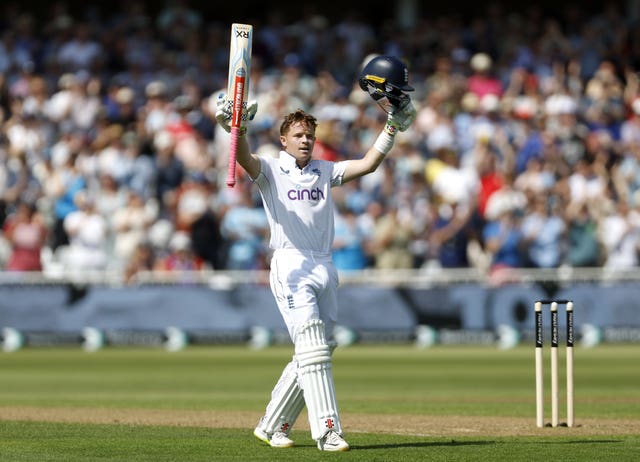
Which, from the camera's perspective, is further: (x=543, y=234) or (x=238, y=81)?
(x=543, y=234)

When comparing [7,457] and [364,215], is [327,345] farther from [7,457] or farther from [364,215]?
[364,215]

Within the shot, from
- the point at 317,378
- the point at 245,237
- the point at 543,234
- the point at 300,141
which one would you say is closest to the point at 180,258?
the point at 245,237

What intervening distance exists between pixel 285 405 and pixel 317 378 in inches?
22.8

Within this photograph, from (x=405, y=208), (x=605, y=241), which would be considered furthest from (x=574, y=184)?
(x=405, y=208)

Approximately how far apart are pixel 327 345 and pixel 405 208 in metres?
14.1

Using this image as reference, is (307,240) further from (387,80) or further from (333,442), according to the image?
(333,442)

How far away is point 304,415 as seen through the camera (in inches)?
517

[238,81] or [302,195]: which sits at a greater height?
[238,81]

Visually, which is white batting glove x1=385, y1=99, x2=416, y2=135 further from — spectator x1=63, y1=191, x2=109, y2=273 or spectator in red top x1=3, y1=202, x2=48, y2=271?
spectator in red top x1=3, y1=202, x2=48, y2=271

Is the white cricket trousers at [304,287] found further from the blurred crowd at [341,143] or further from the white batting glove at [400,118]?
the blurred crowd at [341,143]

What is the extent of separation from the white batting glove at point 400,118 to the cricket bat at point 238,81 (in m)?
1.08

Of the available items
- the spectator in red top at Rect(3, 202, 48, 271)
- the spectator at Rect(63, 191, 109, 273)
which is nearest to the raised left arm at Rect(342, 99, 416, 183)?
the spectator at Rect(63, 191, 109, 273)

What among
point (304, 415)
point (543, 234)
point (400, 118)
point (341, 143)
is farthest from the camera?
point (341, 143)

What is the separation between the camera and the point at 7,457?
8.83 m
